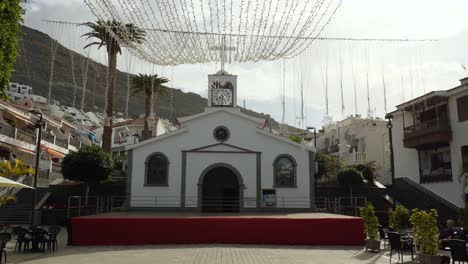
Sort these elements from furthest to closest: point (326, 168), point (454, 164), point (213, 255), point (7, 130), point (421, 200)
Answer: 1. point (7, 130)
2. point (326, 168)
3. point (421, 200)
4. point (454, 164)
5. point (213, 255)

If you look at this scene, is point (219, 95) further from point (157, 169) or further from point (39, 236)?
point (39, 236)

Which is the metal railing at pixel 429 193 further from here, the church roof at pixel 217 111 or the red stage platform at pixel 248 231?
the red stage platform at pixel 248 231

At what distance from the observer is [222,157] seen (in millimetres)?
27609

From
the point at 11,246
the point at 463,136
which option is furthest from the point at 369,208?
the point at 463,136

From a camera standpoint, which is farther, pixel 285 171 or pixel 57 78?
pixel 57 78

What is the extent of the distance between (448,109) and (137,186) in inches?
958

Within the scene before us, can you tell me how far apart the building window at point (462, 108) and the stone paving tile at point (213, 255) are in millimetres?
18957

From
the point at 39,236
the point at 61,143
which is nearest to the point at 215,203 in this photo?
the point at 39,236

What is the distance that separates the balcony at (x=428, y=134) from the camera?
105 ft

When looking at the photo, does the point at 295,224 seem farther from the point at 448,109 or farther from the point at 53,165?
the point at 53,165

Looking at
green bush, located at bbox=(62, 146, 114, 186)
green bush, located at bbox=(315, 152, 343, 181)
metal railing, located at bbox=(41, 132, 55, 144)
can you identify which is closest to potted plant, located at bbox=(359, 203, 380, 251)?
green bush, located at bbox=(315, 152, 343, 181)

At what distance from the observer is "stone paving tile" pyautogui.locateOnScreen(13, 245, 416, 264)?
43.9 ft

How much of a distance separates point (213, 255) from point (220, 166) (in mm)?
13077

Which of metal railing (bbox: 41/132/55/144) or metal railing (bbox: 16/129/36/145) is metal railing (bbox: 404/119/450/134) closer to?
metal railing (bbox: 16/129/36/145)
